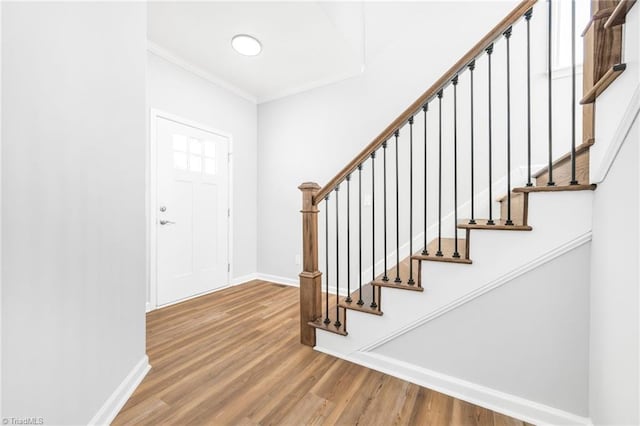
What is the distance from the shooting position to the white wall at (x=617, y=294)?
80cm

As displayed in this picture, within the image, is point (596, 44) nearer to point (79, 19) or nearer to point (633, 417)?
point (633, 417)

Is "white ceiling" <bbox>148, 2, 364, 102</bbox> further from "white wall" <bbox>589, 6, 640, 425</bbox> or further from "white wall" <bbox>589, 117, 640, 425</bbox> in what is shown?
"white wall" <bbox>589, 117, 640, 425</bbox>

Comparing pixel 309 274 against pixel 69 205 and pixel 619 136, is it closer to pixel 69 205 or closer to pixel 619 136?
pixel 69 205

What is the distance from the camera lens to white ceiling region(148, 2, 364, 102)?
88.0 inches

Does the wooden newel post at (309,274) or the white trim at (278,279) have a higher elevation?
the wooden newel post at (309,274)

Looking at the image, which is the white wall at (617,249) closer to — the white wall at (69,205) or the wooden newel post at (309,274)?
the wooden newel post at (309,274)

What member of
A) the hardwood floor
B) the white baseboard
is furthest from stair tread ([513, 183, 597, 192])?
the white baseboard

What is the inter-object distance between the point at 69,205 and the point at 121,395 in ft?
3.32

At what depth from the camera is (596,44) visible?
1.07 m

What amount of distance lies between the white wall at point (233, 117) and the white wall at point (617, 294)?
3.29 meters

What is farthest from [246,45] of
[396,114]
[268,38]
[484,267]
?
[484,267]

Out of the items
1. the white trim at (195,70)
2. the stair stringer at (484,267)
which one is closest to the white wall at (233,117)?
the white trim at (195,70)

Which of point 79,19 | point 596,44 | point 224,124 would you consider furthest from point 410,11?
point 79,19

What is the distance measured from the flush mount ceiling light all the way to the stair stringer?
260cm
